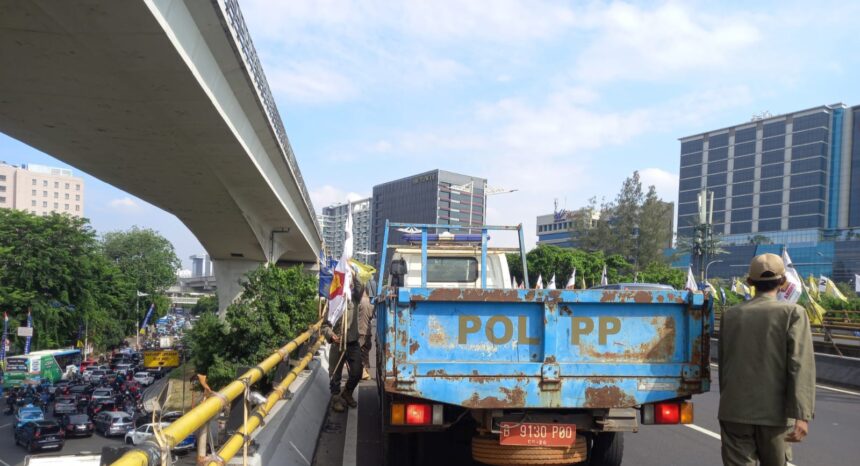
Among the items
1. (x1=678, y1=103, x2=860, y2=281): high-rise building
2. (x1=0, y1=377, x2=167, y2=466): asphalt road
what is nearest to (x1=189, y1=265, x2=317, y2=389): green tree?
(x1=0, y1=377, x2=167, y2=466): asphalt road

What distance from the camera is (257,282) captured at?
21.1m

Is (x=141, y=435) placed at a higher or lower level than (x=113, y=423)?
higher

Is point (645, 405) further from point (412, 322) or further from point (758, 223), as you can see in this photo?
point (758, 223)

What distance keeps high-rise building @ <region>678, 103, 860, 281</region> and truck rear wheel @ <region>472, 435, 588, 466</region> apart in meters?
109

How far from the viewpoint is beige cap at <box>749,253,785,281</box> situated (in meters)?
3.85

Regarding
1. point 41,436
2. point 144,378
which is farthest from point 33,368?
point 41,436

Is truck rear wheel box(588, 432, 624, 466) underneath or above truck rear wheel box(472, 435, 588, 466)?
underneath

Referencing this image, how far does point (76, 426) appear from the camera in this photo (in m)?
32.4

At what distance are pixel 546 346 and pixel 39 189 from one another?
186m

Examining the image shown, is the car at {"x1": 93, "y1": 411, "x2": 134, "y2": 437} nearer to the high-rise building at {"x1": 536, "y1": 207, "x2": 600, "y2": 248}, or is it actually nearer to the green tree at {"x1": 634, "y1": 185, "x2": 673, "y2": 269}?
the green tree at {"x1": 634, "y1": 185, "x2": 673, "y2": 269}

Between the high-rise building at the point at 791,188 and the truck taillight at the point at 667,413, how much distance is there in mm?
108513

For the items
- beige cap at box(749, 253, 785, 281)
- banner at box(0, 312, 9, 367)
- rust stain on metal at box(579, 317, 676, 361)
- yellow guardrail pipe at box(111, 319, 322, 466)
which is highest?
beige cap at box(749, 253, 785, 281)

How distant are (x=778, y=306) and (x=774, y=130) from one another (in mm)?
123203

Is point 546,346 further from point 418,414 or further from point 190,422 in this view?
point 190,422
